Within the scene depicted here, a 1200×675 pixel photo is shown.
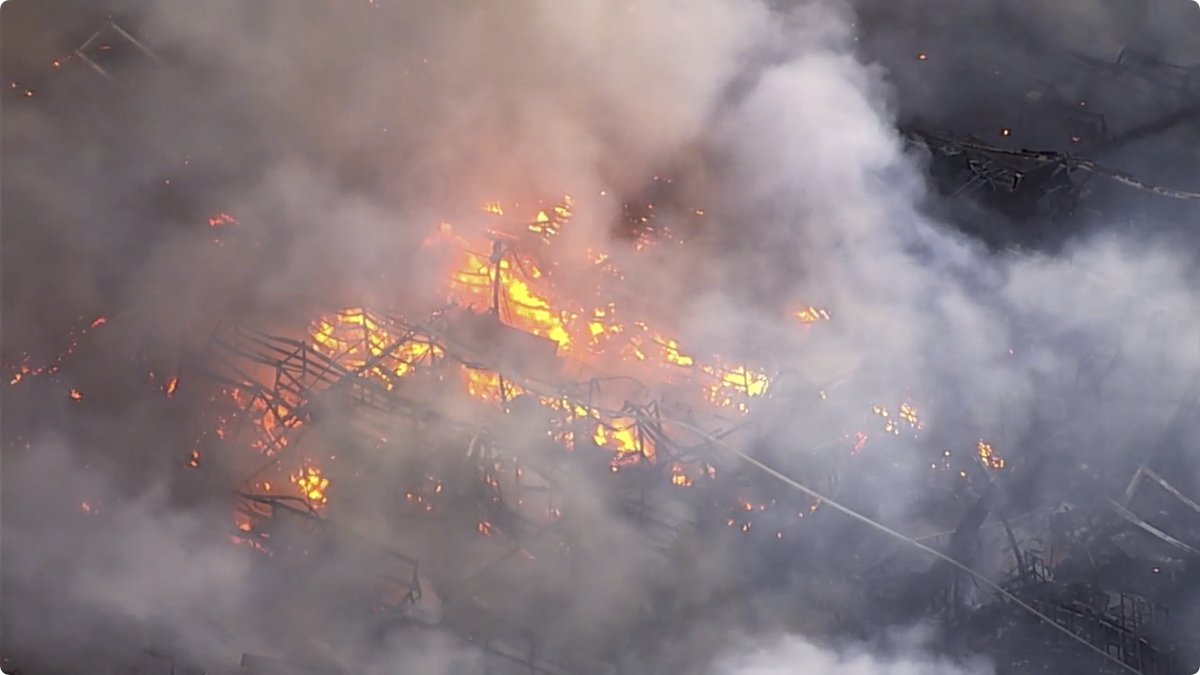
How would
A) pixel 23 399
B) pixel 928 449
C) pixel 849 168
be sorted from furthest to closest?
pixel 928 449, pixel 849 168, pixel 23 399

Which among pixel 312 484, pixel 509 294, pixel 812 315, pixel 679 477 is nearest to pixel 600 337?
pixel 509 294

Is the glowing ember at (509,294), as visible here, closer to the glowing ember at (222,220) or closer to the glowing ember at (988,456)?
the glowing ember at (222,220)

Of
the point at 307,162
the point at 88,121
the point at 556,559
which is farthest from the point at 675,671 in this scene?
the point at 88,121

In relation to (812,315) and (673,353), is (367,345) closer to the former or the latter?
(673,353)

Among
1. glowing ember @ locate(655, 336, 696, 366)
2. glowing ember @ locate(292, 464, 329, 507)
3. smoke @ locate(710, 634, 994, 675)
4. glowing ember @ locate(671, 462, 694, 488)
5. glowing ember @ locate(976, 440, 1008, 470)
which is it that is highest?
glowing ember @ locate(655, 336, 696, 366)

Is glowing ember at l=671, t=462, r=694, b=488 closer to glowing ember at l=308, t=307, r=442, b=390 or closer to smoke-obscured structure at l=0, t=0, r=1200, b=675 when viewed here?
smoke-obscured structure at l=0, t=0, r=1200, b=675

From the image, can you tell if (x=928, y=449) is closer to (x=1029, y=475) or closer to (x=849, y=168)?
(x=1029, y=475)

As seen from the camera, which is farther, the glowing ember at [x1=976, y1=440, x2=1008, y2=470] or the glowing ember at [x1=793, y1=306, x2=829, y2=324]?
the glowing ember at [x1=976, y1=440, x2=1008, y2=470]

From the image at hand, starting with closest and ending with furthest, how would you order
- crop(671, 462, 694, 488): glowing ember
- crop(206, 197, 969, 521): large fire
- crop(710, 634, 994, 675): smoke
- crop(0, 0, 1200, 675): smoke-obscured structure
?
1. crop(0, 0, 1200, 675): smoke-obscured structure
2. crop(710, 634, 994, 675): smoke
3. crop(206, 197, 969, 521): large fire
4. crop(671, 462, 694, 488): glowing ember

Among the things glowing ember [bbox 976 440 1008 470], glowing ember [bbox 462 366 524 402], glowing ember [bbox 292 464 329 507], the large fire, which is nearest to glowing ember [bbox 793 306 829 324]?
the large fire
